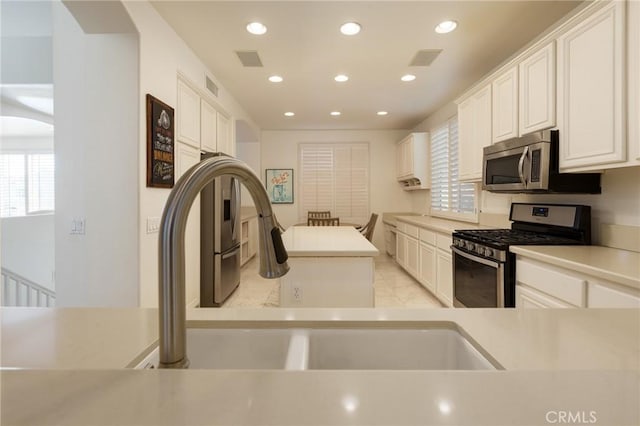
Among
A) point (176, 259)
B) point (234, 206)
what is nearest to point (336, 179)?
point (234, 206)

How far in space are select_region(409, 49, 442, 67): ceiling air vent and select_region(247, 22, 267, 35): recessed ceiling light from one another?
1524 millimetres

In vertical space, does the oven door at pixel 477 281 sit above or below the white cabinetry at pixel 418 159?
below

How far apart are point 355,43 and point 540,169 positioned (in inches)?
75.6

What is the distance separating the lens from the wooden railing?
10.6 ft

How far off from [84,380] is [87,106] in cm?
244

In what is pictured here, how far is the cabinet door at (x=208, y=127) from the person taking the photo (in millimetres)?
3527

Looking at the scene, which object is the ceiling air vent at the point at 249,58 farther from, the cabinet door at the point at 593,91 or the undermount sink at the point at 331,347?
the undermount sink at the point at 331,347

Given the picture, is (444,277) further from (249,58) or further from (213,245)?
(249,58)

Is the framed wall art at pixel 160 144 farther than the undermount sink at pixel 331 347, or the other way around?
the framed wall art at pixel 160 144

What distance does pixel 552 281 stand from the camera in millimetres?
1848

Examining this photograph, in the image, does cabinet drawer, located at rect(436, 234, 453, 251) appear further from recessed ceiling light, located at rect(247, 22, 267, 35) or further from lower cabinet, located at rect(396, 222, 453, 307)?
recessed ceiling light, located at rect(247, 22, 267, 35)

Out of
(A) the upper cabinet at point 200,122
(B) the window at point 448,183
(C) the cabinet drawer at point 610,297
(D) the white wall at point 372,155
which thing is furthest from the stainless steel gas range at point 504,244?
(D) the white wall at point 372,155

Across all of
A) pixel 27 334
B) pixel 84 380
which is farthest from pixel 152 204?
pixel 84 380

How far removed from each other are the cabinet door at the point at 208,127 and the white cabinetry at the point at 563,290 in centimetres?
321
